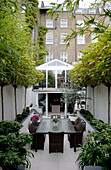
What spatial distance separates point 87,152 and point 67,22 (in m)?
19.1

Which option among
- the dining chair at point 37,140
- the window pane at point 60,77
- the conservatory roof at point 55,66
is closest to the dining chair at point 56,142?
the dining chair at point 37,140

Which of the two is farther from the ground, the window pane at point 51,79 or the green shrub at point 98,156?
the window pane at point 51,79

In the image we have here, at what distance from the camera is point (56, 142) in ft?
17.0

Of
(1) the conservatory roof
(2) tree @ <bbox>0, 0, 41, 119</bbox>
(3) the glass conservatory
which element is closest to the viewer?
(2) tree @ <bbox>0, 0, 41, 119</bbox>

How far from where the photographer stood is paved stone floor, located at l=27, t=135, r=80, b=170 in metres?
4.33

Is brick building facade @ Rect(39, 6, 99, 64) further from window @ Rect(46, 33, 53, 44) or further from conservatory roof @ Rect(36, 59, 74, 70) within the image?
conservatory roof @ Rect(36, 59, 74, 70)

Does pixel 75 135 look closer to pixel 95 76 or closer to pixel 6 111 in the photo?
pixel 95 76

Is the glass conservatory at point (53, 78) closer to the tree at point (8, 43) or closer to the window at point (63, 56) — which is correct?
the window at point (63, 56)

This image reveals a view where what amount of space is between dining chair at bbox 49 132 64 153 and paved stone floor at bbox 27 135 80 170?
7.3 inches

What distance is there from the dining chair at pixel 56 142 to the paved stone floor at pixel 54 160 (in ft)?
0.61

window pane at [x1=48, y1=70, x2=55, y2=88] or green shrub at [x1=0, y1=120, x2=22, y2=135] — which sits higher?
window pane at [x1=48, y1=70, x2=55, y2=88]

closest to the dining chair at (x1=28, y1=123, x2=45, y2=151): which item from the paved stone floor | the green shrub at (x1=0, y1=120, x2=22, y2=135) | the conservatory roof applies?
the paved stone floor

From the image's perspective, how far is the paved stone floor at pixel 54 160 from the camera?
4328 mm

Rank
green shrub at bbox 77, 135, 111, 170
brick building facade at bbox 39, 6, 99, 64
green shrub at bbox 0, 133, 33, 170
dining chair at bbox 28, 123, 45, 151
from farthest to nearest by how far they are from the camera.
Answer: brick building facade at bbox 39, 6, 99, 64, dining chair at bbox 28, 123, 45, 151, green shrub at bbox 77, 135, 111, 170, green shrub at bbox 0, 133, 33, 170
